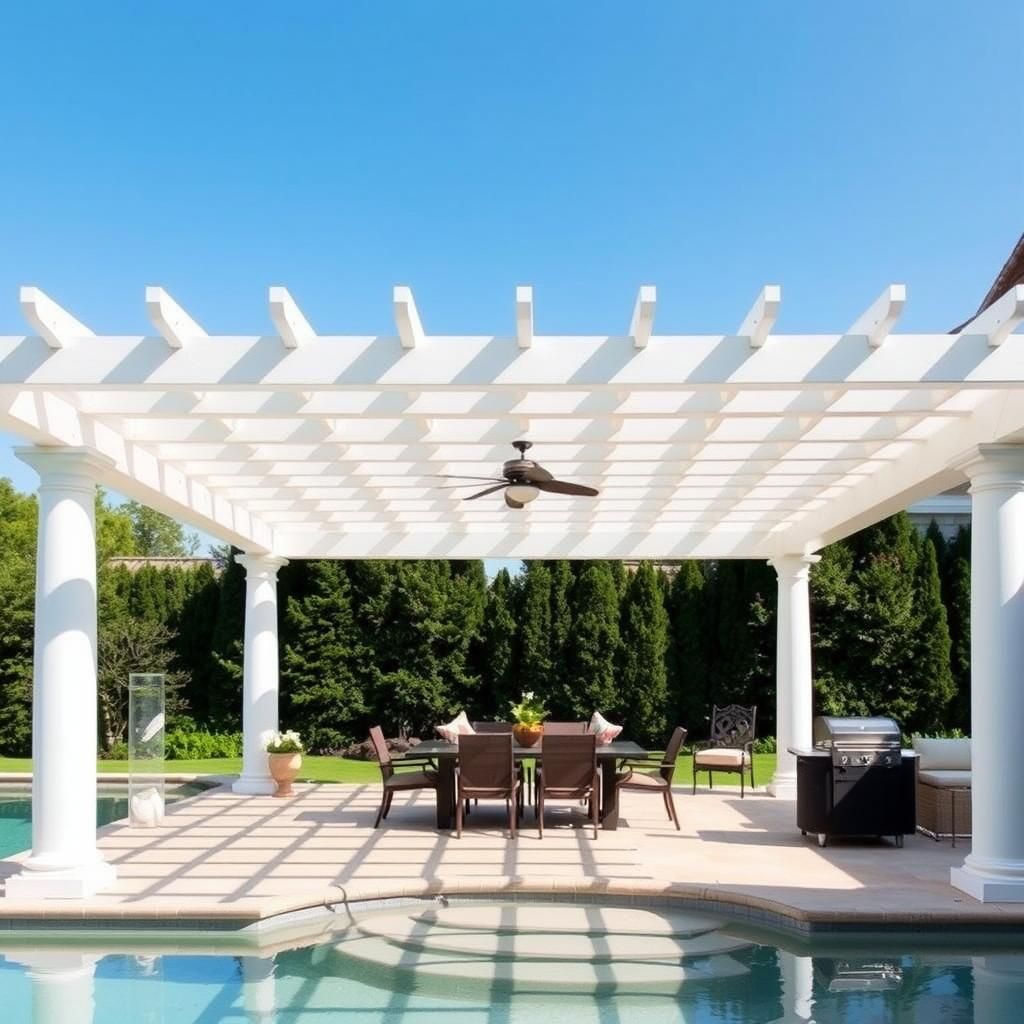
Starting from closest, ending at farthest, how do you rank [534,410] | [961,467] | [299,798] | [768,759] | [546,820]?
[534,410]
[961,467]
[546,820]
[299,798]
[768,759]

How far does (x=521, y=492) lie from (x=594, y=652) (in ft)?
35.0

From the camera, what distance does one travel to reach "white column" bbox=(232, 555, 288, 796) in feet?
44.9

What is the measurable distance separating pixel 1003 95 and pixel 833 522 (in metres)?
4.91

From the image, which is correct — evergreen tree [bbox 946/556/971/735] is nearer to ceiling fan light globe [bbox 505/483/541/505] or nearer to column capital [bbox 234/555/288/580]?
column capital [bbox 234/555/288/580]

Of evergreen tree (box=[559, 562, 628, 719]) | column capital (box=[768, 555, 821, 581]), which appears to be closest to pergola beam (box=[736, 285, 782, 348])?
column capital (box=[768, 555, 821, 581])

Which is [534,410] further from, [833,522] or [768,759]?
[768,759]

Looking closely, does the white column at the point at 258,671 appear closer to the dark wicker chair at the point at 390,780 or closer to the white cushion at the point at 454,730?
the white cushion at the point at 454,730

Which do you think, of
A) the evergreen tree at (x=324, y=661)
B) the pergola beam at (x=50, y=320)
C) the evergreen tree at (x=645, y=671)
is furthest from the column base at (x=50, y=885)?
the evergreen tree at (x=645, y=671)

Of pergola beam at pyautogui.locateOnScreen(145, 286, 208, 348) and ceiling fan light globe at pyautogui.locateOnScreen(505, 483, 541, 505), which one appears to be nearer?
pergola beam at pyautogui.locateOnScreen(145, 286, 208, 348)

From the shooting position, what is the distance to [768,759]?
17.4m

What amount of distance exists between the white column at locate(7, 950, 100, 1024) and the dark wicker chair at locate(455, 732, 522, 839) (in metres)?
4.12

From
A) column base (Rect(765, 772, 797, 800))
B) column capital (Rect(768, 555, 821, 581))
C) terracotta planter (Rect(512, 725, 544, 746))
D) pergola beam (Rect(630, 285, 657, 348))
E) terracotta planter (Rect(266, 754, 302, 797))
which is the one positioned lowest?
column base (Rect(765, 772, 797, 800))

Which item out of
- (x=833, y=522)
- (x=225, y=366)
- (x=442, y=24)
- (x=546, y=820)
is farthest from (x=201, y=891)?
(x=442, y=24)

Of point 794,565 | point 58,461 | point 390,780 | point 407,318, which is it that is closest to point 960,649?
point 794,565
